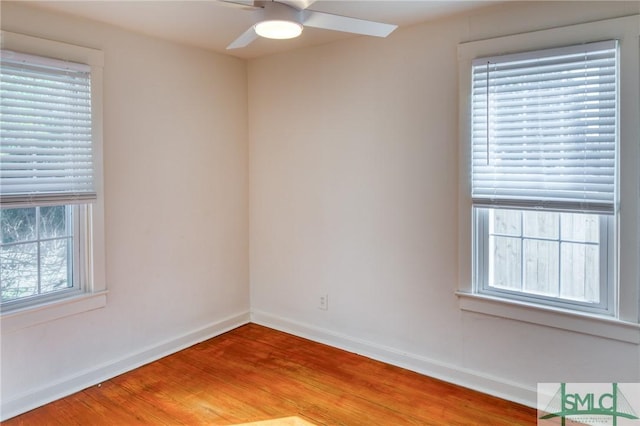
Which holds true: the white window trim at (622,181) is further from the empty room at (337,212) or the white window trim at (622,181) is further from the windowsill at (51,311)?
the windowsill at (51,311)

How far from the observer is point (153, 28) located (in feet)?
9.85

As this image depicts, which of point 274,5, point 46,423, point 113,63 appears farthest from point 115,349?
point 274,5

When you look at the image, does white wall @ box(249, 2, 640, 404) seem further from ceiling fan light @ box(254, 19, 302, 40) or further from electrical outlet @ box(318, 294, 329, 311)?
ceiling fan light @ box(254, 19, 302, 40)

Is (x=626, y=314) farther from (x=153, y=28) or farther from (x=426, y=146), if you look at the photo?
(x=153, y=28)

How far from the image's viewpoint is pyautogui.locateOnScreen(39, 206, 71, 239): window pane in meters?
2.71

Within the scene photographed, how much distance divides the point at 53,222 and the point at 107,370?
109cm

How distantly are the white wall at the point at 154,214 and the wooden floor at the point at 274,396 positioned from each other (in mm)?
218

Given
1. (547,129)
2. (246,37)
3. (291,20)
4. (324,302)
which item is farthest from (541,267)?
(246,37)

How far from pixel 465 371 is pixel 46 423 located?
102 inches

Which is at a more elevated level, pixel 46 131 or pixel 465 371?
pixel 46 131

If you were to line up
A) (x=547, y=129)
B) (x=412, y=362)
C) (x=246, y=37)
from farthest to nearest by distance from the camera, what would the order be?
(x=412, y=362), (x=547, y=129), (x=246, y=37)

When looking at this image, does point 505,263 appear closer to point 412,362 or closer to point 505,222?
point 505,222

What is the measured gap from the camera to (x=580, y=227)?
8.07 ft

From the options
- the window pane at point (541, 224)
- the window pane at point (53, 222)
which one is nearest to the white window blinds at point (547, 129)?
the window pane at point (541, 224)
